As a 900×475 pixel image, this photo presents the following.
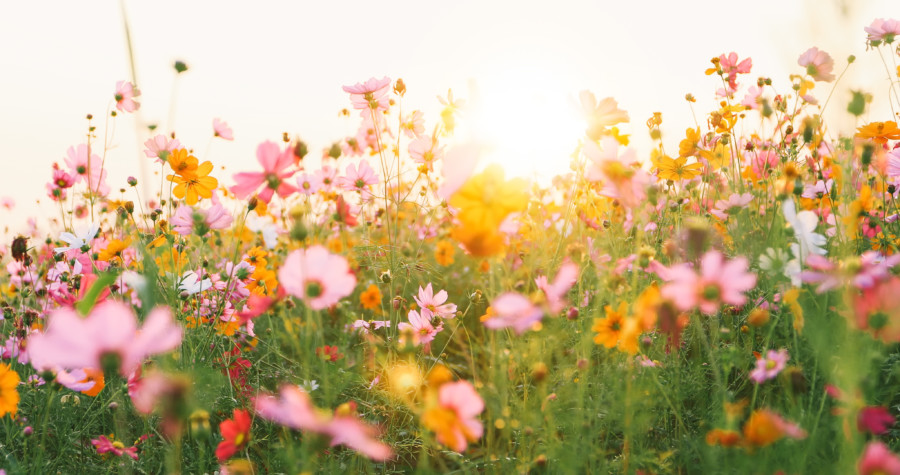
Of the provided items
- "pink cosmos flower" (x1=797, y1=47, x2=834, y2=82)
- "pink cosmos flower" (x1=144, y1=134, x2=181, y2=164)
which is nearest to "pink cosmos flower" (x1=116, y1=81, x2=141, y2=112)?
"pink cosmos flower" (x1=144, y1=134, x2=181, y2=164)

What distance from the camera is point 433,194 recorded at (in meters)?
1.68

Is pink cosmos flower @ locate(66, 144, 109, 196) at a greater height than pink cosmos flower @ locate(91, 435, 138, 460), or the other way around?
pink cosmos flower @ locate(66, 144, 109, 196)

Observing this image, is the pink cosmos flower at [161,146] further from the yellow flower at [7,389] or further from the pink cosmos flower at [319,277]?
the pink cosmos flower at [319,277]

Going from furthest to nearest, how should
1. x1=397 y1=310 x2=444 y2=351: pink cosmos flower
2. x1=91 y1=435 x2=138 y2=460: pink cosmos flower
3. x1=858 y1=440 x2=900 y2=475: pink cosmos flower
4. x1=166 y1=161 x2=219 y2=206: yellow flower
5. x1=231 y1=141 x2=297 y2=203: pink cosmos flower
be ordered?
x1=166 y1=161 x2=219 y2=206: yellow flower
x1=397 y1=310 x2=444 y2=351: pink cosmos flower
x1=91 y1=435 x2=138 y2=460: pink cosmos flower
x1=231 y1=141 x2=297 y2=203: pink cosmos flower
x1=858 y1=440 x2=900 y2=475: pink cosmos flower

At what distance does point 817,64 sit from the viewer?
56.4 inches

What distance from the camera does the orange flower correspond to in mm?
1297

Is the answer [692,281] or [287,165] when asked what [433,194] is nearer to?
[287,165]

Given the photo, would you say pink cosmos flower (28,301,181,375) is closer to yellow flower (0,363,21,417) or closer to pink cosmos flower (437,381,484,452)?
pink cosmos flower (437,381,484,452)

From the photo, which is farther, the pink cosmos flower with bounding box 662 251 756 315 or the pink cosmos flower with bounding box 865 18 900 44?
the pink cosmos flower with bounding box 865 18 900 44

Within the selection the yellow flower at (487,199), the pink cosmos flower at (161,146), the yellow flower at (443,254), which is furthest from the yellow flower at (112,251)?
the yellow flower at (487,199)

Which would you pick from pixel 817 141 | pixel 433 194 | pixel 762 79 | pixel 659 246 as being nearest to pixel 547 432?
pixel 659 246

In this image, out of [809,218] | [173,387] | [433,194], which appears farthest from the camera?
[433,194]

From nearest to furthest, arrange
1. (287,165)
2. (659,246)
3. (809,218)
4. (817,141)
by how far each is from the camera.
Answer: (287,165) → (809,218) → (659,246) → (817,141)

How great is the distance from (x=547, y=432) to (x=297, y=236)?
0.50 m
